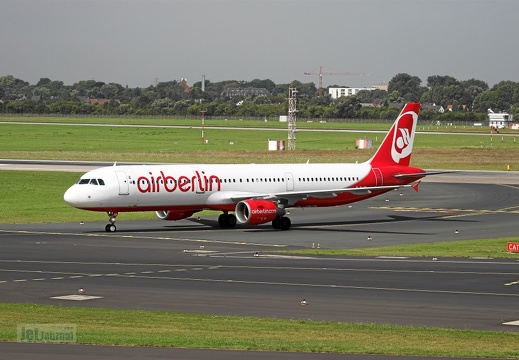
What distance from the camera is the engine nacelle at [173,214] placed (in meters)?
66.7

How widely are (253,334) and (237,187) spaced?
37.0 m

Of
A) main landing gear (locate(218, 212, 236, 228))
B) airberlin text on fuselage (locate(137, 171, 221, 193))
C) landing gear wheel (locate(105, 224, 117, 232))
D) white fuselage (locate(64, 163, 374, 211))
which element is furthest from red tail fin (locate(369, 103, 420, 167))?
landing gear wheel (locate(105, 224, 117, 232))

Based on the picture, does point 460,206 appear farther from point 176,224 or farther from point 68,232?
point 68,232

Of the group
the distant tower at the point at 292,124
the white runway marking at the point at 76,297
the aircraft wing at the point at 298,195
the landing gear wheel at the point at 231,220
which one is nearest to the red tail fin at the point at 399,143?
the aircraft wing at the point at 298,195

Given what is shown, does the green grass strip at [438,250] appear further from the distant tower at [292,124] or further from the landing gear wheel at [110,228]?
the distant tower at [292,124]

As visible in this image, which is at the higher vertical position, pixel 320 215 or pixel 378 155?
pixel 378 155

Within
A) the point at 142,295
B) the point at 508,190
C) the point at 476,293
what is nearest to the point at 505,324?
the point at 476,293

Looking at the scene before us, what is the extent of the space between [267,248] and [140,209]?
37.1 feet

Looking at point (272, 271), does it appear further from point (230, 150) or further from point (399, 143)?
point (230, 150)

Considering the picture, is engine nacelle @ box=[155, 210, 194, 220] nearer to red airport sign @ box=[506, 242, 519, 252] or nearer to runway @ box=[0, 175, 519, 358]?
runway @ box=[0, 175, 519, 358]

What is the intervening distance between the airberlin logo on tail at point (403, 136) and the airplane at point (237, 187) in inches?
3.8

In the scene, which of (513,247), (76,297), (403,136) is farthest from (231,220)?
(76,297)

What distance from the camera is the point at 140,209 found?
2530 inches

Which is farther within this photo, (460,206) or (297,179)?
(460,206)
